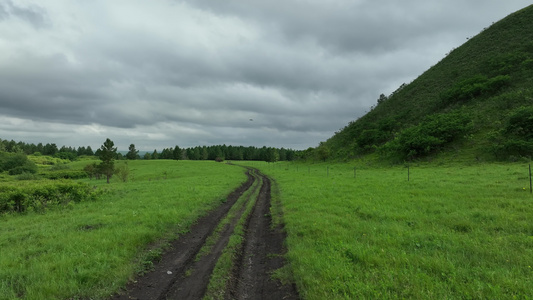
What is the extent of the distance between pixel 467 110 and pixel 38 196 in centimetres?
6549

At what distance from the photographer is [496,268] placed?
5.56 meters

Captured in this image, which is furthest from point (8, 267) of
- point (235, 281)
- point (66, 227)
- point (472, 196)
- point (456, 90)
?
point (456, 90)

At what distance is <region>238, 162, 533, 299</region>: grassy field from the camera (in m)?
5.09

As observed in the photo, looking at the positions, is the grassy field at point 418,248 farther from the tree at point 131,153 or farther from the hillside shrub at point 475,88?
the tree at point 131,153

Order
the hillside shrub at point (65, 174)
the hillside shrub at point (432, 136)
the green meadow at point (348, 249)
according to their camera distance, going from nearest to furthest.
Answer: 1. the green meadow at point (348, 249)
2. the hillside shrub at point (432, 136)
3. the hillside shrub at point (65, 174)

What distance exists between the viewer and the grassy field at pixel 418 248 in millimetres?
5086

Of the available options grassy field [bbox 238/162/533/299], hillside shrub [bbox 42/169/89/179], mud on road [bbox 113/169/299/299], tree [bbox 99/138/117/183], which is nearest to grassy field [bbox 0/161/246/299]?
mud on road [bbox 113/169/299/299]

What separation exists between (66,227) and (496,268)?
15.5 meters

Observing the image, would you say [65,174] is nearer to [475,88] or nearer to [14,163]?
[14,163]

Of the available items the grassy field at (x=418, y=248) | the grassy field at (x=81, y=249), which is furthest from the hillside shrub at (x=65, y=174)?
the grassy field at (x=418, y=248)

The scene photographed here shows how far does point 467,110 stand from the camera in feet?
156

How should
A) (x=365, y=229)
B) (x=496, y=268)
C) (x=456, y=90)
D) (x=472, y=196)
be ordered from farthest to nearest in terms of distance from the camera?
1. (x=456, y=90)
2. (x=472, y=196)
3. (x=365, y=229)
4. (x=496, y=268)

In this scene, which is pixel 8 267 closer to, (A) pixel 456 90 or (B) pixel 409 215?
(B) pixel 409 215

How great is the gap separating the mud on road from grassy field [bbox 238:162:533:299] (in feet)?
2.16
